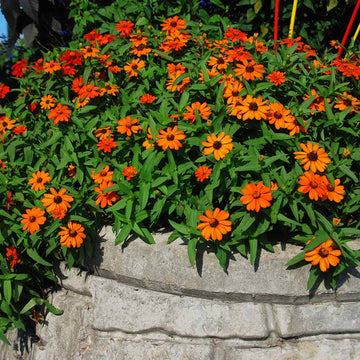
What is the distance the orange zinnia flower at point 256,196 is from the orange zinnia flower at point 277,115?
1.13 ft

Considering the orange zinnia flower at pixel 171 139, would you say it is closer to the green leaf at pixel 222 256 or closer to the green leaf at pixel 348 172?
the green leaf at pixel 222 256

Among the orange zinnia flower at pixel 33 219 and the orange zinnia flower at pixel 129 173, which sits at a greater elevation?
the orange zinnia flower at pixel 129 173

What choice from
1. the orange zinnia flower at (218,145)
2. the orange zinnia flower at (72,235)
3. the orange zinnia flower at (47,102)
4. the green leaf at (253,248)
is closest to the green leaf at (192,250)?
the green leaf at (253,248)

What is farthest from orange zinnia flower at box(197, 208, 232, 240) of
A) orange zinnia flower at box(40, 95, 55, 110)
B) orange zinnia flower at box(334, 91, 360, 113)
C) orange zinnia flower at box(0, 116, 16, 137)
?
orange zinnia flower at box(0, 116, 16, 137)

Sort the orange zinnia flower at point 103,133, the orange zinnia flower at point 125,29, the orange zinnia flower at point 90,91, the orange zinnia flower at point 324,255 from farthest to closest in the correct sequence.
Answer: the orange zinnia flower at point 125,29
the orange zinnia flower at point 90,91
the orange zinnia flower at point 103,133
the orange zinnia flower at point 324,255

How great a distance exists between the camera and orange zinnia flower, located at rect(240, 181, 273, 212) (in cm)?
172

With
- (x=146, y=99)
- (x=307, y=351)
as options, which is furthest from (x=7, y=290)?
(x=307, y=351)

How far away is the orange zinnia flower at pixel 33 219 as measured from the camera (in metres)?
1.96

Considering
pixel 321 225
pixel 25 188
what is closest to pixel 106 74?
pixel 25 188

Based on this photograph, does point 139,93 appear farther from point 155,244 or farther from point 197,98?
point 155,244

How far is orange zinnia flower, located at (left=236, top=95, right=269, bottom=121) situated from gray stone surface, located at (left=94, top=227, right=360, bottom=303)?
569 millimetres

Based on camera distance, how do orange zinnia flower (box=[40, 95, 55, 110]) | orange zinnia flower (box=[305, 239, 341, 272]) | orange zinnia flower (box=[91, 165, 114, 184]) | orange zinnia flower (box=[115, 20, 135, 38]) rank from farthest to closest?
orange zinnia flower (box=[115, 20, 135, 38]), orange zinnia flower (box=[40, 95, 55, 110]), orange zinnia flower (box=[91, 165, 114, 184]), orange zinnia flower (box=[305, 239, 341, 272])

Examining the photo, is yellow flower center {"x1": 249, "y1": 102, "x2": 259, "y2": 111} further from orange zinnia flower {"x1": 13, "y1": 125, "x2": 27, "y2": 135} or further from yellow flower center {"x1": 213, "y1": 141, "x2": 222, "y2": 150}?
orange zinnia flower {"x1": 13, "y1": 125, "x2": 27, "y2": 135}

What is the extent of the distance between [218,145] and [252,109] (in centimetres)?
24
